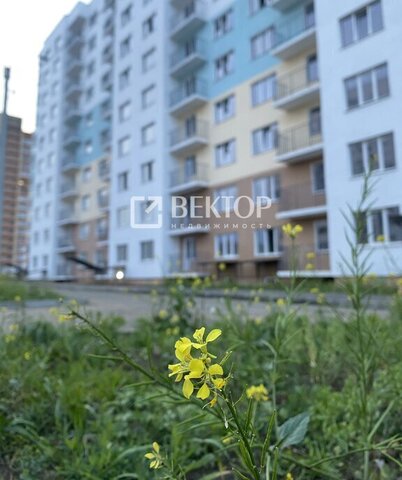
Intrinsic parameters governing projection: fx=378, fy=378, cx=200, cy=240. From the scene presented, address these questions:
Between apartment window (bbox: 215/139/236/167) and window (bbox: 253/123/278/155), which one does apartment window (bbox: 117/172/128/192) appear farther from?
window (bbox: 253/123/278/155)

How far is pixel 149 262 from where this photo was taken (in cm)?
1797

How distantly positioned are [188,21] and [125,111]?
19.9 ft

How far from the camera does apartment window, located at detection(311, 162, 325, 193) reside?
12.7 meters

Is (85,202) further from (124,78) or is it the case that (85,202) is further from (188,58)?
(188,58)

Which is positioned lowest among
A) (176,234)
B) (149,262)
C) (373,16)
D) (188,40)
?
(149,262)

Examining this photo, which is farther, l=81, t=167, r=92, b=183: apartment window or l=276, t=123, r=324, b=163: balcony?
l=81, t=167, r=92, b=183: apartment window

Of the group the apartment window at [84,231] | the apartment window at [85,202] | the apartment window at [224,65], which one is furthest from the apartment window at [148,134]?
the apartment window at [84,231]

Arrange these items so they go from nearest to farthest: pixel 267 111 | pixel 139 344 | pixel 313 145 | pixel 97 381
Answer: pixel 97 381 → pixel 139 344 → pixel 313 145 → pixel 267 111

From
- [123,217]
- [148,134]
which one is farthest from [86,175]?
[148,134]

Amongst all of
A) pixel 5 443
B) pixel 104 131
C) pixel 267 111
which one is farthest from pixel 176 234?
pixel 5 443

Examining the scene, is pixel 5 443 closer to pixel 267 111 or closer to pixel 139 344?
pixel 139 344

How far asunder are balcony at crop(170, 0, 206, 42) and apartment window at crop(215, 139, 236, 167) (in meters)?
6.06

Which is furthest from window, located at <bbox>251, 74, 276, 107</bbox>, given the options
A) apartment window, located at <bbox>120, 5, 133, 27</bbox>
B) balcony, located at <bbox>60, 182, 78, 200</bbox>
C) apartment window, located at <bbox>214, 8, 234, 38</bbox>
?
balcony, located at <bbox>60, 182, 78, 200</bbox>

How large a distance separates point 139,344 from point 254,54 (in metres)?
15.2
